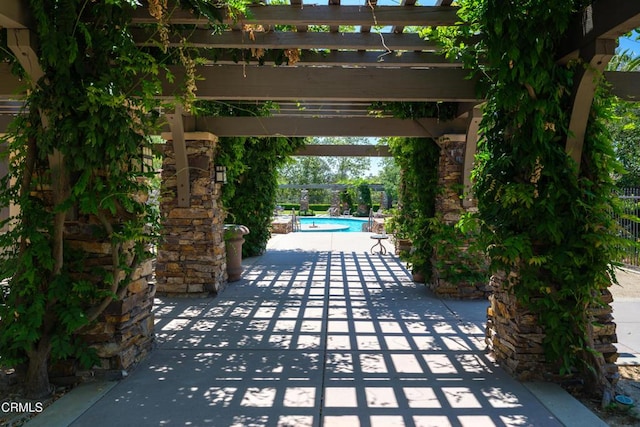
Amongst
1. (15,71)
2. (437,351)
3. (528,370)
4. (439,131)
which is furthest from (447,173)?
(15,71)

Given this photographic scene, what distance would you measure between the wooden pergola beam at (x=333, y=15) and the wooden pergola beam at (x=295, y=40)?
1.32 ft

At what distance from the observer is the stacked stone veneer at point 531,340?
3307mm

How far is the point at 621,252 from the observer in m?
3.17

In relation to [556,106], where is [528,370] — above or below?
below

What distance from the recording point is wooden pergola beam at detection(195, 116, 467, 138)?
20.5ft

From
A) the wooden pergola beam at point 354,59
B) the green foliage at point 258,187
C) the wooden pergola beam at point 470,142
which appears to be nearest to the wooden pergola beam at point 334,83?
the wooden pergola beam at point 354,59

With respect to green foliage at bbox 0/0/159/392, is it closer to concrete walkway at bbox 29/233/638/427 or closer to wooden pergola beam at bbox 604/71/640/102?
concrete walkway at bbox 29/233/638/427

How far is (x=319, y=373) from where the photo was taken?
3.50m

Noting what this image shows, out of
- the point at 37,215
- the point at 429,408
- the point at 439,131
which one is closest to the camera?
the point at 429,408

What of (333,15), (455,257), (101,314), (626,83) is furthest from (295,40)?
(455,257)

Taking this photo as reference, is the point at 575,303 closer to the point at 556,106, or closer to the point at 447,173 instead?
the point at 556,106

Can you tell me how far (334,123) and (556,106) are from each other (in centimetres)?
395

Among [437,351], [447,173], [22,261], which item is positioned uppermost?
[447,173]

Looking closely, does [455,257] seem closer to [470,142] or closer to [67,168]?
[470,142]
